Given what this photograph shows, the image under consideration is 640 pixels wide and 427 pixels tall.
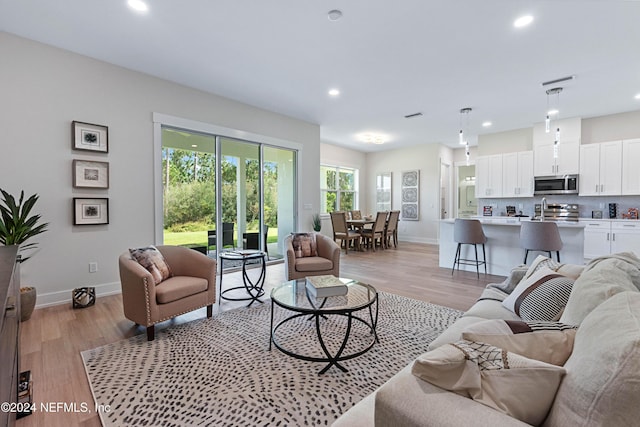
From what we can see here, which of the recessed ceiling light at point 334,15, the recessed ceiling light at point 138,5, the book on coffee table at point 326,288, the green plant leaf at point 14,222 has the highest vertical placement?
the recessed ceiling light at point 138,5

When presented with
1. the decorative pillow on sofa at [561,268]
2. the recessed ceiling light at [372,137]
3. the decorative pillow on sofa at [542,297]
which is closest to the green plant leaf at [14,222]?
the decorative pillow on sofa at [542,297]

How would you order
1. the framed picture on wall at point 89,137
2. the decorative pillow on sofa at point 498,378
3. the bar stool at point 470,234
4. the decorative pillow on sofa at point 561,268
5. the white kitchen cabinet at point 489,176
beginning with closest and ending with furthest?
the decorative pillow on sofa at point 498,378 < the decorative pillow on sofa at point 561,268 < the framed picture on wall at point 89,137 < the bar stool at point 470,234 < the white kitchen cabinet at point 489,176

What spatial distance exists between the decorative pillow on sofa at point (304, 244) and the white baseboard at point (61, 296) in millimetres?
2419

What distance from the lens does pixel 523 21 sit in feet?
9.29

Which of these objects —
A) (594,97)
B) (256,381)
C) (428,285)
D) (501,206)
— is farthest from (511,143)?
(256,381)

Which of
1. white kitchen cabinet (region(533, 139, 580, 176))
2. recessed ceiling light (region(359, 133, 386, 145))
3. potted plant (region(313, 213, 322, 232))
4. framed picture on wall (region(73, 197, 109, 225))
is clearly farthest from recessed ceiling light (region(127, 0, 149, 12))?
white kitchen cabinet (region(533, 139, 580, 176))

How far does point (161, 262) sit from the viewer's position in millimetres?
2900

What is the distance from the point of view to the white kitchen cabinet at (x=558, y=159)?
19.4ft

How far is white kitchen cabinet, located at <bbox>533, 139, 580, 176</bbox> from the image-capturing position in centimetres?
591

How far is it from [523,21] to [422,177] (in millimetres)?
6057

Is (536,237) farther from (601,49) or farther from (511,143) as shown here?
(511,143)

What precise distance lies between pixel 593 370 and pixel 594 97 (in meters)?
6.04

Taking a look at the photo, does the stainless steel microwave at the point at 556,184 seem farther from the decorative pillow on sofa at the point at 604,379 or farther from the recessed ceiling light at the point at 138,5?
Result: the recessed ceiling light at the point at 138,5

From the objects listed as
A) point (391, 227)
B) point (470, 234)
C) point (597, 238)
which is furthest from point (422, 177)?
point (470, 234)
